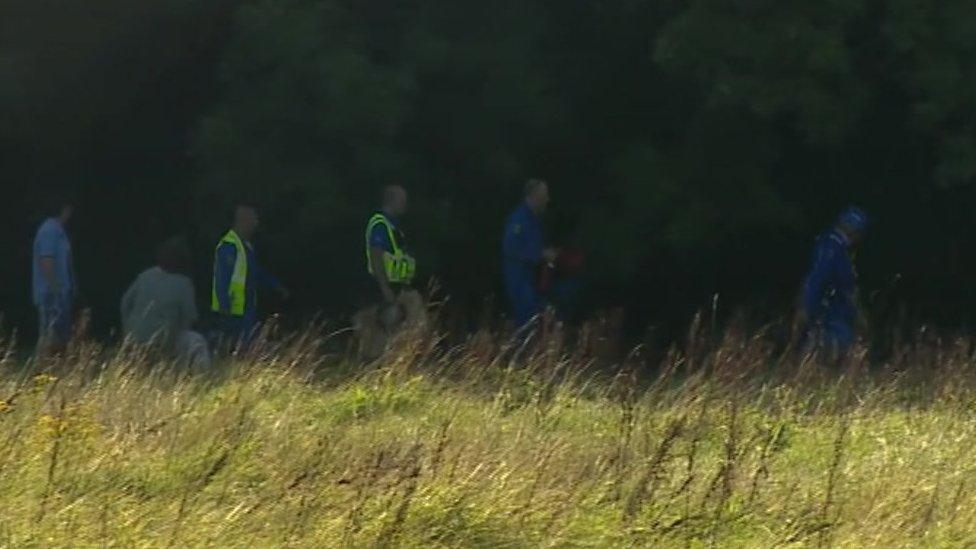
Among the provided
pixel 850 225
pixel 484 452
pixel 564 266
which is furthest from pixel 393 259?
pixel 484 452

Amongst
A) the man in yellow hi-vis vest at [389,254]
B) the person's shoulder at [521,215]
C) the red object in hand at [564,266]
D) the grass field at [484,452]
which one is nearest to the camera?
the grass field at [484,452]

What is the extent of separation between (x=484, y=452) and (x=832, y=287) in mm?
5505

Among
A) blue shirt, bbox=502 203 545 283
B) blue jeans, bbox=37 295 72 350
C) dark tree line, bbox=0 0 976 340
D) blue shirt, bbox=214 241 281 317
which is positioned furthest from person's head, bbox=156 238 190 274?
dark tree line, bbox=0 0 976 340

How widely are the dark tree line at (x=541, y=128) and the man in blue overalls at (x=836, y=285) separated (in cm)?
178

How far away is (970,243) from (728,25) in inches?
173

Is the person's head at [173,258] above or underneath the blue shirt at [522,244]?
above

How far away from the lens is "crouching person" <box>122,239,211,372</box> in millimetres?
12367

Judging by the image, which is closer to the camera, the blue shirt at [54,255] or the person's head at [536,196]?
the blue shirt at [54,255]

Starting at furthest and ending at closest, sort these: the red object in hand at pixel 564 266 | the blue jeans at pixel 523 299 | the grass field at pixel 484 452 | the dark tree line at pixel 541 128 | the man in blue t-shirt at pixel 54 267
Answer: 1. the red object in hand at pixel 564 266
2. the dark tree line at pixel 541 128
3. the blue jeans at pixel 523 299
4. the man in blue t-shirt at pixel 54 267
5. the grass field at pixel 484 452

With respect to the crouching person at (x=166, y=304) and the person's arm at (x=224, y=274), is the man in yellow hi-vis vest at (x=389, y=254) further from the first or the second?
the crouching person at (x=166, y=304)

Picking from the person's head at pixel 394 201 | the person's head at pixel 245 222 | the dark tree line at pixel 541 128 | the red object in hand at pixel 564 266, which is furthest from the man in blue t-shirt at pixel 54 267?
the red object in hand at pixel 564 266

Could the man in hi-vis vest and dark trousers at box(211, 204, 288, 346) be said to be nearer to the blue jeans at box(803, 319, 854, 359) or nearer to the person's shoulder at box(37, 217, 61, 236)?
the person's shoulder at box(37, 217, 61, 236)

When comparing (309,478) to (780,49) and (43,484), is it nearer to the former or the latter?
(43,484)

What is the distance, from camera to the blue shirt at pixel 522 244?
14109mm
